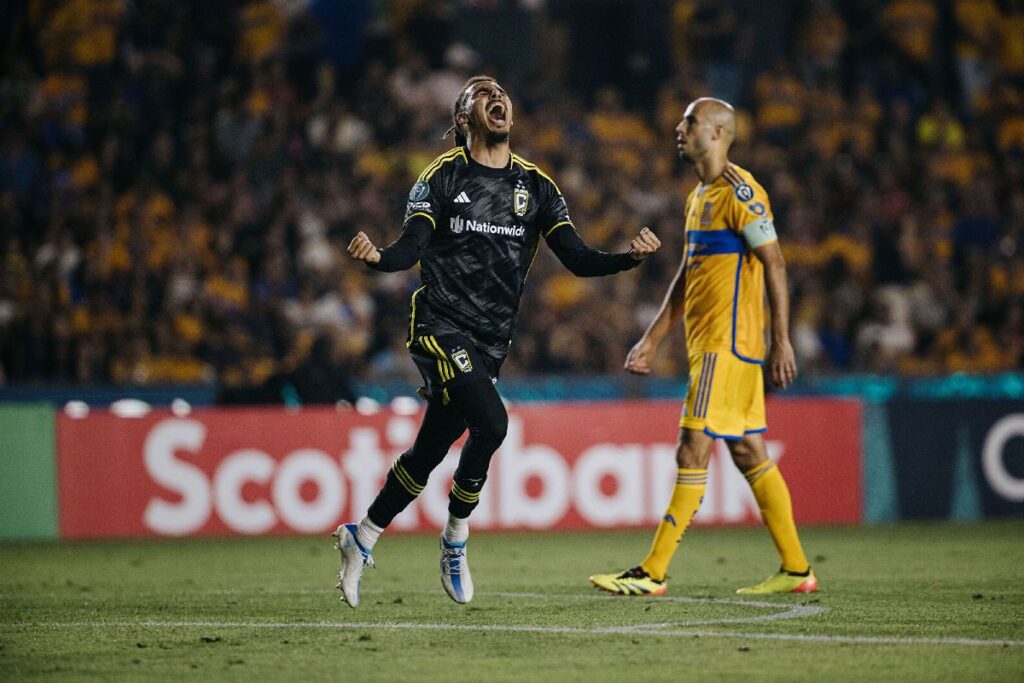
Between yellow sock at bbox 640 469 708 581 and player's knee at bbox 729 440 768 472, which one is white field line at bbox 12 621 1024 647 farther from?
player's knee at bbox 729 440 768 472

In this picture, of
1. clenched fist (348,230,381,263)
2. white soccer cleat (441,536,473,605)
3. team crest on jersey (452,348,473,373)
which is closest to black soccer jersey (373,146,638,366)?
team crest on jersey (452,348,473,373)

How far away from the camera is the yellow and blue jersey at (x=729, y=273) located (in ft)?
25.7

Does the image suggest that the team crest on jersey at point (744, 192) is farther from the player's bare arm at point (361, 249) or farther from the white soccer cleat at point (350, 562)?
the white soccer cleat at point (350, 562)

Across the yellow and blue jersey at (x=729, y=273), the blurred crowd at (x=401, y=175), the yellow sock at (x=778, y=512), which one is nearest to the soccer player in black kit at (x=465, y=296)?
the yellow and blue jersey at (x=729, y=273)

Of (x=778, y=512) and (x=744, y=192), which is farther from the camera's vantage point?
(x=778, y=512)

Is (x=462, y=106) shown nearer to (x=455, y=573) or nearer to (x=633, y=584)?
(x=455, y=573)

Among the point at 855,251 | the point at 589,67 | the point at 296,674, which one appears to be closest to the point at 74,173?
the point at 589,67

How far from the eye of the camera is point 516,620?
6957 millimetres

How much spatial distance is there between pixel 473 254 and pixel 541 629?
5.92ft

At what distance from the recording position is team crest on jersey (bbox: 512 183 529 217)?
7.39 metres

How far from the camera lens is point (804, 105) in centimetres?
1947

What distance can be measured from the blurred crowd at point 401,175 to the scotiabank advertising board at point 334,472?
3.83 ft

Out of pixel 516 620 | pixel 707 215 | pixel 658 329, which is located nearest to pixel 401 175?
pixel 658 329

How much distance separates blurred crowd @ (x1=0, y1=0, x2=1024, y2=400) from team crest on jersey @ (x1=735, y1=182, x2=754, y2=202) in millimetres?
7273
